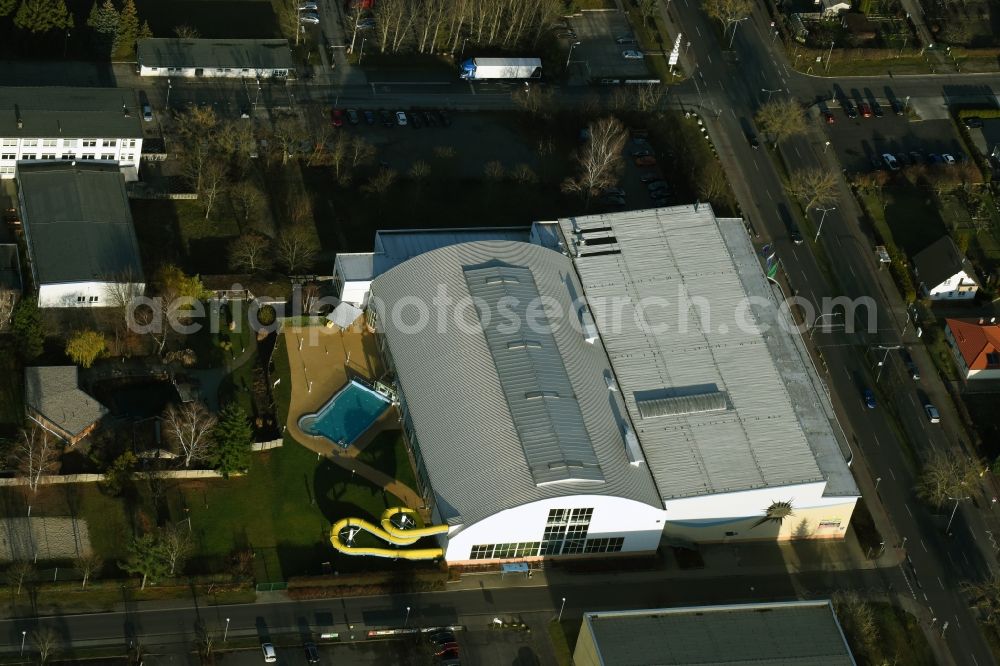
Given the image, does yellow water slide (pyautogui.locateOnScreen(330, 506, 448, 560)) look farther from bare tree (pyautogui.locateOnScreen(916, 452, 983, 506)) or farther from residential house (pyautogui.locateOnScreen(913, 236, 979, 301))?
residential house (pyautogui.locateOnScreen(913, 236, 979, 301))

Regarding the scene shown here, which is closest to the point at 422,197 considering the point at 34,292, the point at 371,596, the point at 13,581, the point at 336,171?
the point at 336,171

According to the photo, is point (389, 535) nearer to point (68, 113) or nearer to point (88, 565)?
point (88, 565)

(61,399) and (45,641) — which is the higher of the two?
(61,399)

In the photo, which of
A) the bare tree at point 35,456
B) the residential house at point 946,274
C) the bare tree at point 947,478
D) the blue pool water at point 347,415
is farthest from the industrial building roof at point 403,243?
the bare tree at point 947,478

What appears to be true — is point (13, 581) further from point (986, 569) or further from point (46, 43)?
point (986, 569)

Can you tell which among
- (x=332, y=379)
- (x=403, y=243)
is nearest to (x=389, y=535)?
(x=332, y=379)

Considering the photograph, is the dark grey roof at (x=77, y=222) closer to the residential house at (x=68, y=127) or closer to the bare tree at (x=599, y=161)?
the residential house at (x=68, y=127)
